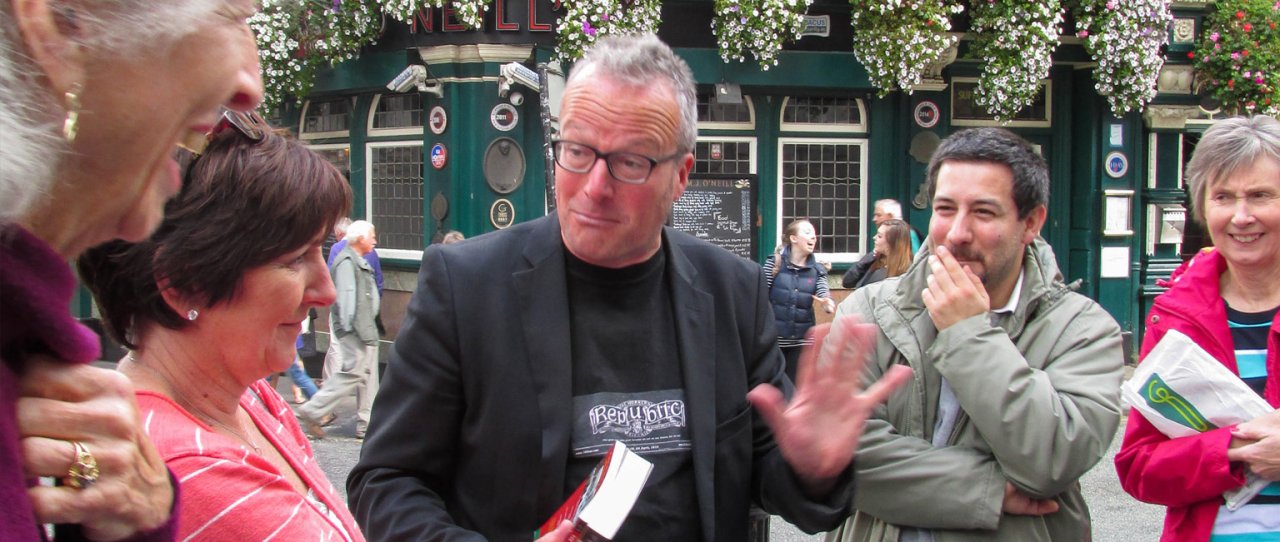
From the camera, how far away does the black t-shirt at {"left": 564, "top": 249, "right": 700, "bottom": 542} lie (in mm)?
2041

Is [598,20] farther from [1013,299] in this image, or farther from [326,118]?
[1013,299]

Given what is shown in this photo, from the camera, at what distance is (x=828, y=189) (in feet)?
41.4

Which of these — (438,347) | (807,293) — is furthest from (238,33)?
(807,293)

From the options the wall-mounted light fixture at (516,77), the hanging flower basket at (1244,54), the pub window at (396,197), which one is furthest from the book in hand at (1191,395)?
the hanging flower basket at (1244,54)

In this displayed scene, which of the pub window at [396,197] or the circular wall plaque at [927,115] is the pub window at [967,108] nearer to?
the circular wall plaque at [927,115]

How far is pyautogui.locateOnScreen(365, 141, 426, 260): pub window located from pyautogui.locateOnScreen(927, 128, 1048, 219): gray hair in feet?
33.2

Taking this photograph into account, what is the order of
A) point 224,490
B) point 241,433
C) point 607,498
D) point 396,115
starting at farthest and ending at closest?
point 396,115, point 241,433, point 607,498, point 224,490

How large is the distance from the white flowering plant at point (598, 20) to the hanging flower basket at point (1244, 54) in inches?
275

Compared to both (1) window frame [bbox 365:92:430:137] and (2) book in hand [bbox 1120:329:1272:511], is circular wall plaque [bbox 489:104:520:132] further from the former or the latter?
(2) book in hand [bbox 1120:329:1272:511]

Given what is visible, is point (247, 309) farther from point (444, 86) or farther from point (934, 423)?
point (444, 86)

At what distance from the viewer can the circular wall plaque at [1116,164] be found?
1284 cm

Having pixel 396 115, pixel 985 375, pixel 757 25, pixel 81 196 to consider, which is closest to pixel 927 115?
pixel 757 25

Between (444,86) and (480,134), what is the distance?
2.36ft

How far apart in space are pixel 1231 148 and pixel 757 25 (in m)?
8.42
